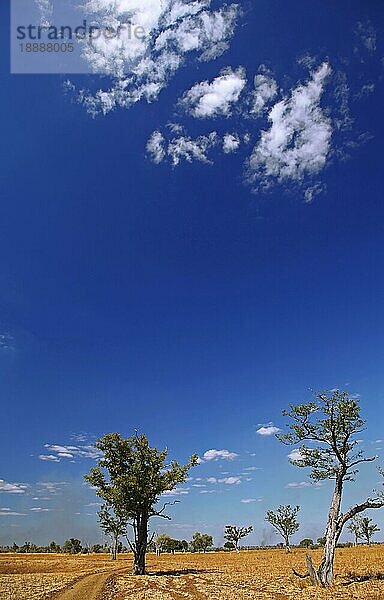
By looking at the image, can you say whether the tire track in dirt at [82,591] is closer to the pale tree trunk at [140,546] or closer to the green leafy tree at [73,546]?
the pale tree trunk at [140,546]

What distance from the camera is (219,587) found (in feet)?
118

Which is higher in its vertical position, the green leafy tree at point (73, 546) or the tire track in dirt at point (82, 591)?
the tire track in dirt at point (82, 591)

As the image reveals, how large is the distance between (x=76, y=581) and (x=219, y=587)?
49.5 ft

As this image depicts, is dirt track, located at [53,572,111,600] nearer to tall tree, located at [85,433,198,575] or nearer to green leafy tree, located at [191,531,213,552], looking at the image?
tall tree, located at [85,433,198,575]

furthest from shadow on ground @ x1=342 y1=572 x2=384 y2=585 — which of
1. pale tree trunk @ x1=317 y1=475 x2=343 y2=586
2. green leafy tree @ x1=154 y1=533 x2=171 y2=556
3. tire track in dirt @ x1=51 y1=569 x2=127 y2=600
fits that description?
green leafy tree @ x1=154 y1=533 x2=171 y2=556

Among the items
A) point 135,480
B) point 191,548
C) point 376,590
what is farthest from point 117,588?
point 191,548

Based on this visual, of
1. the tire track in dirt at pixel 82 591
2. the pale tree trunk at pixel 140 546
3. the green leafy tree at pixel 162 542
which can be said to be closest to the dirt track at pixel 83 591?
the tire track in dirt at pixel 82 591

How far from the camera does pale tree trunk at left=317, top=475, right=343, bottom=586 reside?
111 feet

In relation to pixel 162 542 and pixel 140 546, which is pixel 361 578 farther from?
pixel 162 542

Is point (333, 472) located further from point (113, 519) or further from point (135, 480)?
point (113, 519)

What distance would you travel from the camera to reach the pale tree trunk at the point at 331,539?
33.9m

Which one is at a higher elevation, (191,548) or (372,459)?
(372,459)

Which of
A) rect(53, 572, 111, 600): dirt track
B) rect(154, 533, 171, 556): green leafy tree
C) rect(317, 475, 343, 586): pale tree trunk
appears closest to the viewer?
rect(53, 572, 111, 600): dirt track

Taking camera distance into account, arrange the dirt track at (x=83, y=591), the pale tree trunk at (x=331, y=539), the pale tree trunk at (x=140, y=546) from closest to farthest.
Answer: the dirt track at (x=83, y=591) → the pale tree trunk at (x=331, y=539) → the pale tree trunk at (x=140, y=546)
